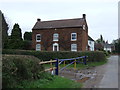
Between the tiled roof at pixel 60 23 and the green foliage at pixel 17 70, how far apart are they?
29258 mm

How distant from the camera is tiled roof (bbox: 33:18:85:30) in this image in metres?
37.8

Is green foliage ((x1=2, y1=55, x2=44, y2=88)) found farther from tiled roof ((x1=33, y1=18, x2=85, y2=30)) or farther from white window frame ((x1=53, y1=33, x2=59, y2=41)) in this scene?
white window frame ((x1=53, y1=33, x2=59, y2=41))

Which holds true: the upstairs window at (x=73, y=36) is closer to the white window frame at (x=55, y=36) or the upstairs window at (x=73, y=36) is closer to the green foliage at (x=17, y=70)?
the white window frame at (x=55, y=36)

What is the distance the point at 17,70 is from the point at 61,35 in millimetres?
31587

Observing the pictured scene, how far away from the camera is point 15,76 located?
6668 mm

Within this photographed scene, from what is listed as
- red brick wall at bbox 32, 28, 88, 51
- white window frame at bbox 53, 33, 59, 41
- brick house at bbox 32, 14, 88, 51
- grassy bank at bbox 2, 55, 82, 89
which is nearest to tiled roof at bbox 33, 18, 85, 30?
brick house at bbox 32, 14, 88, 51

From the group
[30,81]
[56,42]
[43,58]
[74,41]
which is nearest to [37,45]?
[56,42]

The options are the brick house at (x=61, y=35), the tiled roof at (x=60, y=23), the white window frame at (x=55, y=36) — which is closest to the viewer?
the brick house at (x=61, y=35)

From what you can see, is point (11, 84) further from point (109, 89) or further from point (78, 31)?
point (78, 31)

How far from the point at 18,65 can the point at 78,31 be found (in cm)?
3042

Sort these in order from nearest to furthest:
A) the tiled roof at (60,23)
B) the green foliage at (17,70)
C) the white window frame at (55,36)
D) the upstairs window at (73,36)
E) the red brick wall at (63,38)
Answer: the green foliage at (17,70) → the red brick wall at (63,38) → the upstairs window at (73,36) → the tiled roof at (60,23) → the white window frame at (55,36)

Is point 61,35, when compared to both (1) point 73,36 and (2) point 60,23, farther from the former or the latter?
(2) point 60,23

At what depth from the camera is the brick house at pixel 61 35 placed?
36.9 meters

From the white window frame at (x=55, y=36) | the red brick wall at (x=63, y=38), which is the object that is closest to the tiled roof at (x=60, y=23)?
the red brick wall at (x=63, y=38)
